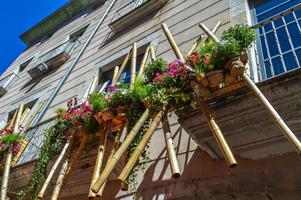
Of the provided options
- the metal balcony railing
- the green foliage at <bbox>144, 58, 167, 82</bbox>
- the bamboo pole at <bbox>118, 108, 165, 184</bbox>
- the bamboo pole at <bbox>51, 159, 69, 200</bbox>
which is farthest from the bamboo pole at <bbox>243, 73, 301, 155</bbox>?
the metal balcony railing

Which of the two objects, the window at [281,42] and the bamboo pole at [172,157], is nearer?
the bamboo pole at [172,157]

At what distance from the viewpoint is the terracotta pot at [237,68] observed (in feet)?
13.1

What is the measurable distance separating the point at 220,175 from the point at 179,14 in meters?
5.47

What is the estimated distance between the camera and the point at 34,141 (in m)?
7.99

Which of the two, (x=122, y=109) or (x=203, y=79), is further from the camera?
(x=122, y=109)

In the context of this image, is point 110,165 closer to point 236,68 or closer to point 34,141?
point 236,68

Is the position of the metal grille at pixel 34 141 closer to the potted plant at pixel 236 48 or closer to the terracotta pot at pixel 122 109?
the terracotta pot at pixel 122 109

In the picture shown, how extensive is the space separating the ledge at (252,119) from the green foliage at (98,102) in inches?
63.9

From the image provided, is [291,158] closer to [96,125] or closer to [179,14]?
[96,125]

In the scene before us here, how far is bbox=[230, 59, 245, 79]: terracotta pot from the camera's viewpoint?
3998 mm

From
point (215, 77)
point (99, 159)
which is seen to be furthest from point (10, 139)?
point (215, 77)

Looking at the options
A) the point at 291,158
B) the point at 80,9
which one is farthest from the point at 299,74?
the point at 80,9

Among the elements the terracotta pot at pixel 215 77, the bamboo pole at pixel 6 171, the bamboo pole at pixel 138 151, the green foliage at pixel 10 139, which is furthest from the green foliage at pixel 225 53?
the green foliage at pixel 10 139

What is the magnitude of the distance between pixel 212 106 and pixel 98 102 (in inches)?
88.1
